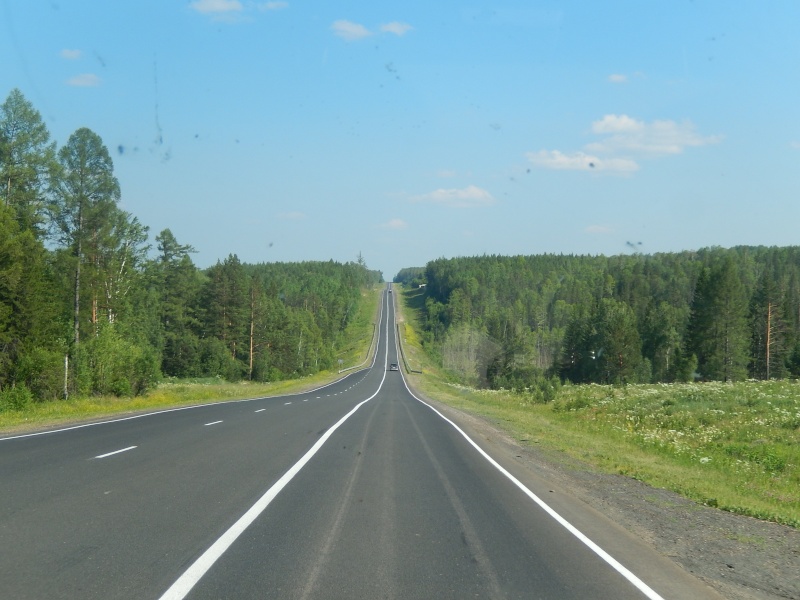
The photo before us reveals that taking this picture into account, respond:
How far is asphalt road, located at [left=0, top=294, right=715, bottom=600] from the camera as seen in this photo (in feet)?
21.9

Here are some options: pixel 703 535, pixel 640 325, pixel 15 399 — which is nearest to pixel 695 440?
pixel 703 535

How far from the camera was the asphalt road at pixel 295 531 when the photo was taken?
669 cm

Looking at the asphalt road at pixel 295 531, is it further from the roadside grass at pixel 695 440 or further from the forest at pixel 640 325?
the forest at pixel 640 325

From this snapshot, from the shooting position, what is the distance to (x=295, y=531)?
28.7 feet

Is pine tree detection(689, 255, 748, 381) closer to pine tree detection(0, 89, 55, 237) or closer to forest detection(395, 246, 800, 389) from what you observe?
forest detection(395, 246, 800, 389)

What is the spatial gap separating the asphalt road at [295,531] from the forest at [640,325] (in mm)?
56155

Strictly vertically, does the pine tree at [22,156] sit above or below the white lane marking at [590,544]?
above

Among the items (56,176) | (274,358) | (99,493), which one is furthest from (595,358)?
(99,493)

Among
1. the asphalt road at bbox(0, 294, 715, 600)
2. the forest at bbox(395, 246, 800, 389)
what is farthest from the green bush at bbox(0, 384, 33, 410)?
the forest at bbox(395, 246, 800, 389)

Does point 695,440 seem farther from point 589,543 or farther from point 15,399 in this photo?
point 15,399

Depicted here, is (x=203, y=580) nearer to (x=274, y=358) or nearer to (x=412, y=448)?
(x=412, y=448)

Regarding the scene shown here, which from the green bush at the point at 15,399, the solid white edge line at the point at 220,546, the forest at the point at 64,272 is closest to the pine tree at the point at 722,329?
the forest at the point at 64,272

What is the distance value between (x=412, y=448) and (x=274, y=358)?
85233 mm

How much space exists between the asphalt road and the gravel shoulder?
387mm
